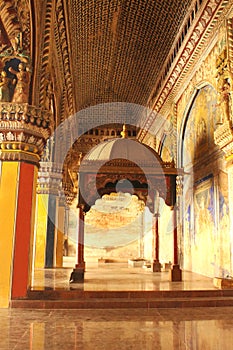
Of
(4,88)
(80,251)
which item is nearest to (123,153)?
(80,251)

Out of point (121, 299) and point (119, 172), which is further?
point (119, 172)

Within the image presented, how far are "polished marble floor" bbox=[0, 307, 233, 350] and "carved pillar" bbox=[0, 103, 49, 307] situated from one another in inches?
22.5

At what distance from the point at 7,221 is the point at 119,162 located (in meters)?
3.81

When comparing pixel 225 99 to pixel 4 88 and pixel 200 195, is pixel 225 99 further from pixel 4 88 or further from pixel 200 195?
pixel 4 88

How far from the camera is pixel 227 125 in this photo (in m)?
6.79

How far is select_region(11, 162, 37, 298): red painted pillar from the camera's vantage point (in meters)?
5.54

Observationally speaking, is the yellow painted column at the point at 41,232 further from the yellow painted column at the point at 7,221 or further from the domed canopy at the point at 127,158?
the yellow painted column at the point at 7,221

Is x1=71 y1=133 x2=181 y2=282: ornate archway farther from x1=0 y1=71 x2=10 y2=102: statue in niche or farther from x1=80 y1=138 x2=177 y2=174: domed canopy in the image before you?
x1=0 y1=71 x2=10 y2=102: statue in niche

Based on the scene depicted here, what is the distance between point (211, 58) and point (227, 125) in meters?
2.62

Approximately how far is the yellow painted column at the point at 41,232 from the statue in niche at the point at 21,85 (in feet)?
17.4

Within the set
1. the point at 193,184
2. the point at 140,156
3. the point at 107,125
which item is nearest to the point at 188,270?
the point at 193,184

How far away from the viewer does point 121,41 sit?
1018cm

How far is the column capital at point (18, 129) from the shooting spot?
5.86 meters

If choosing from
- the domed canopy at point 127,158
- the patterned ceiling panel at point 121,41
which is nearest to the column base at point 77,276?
the domed canopy at point 127,158
